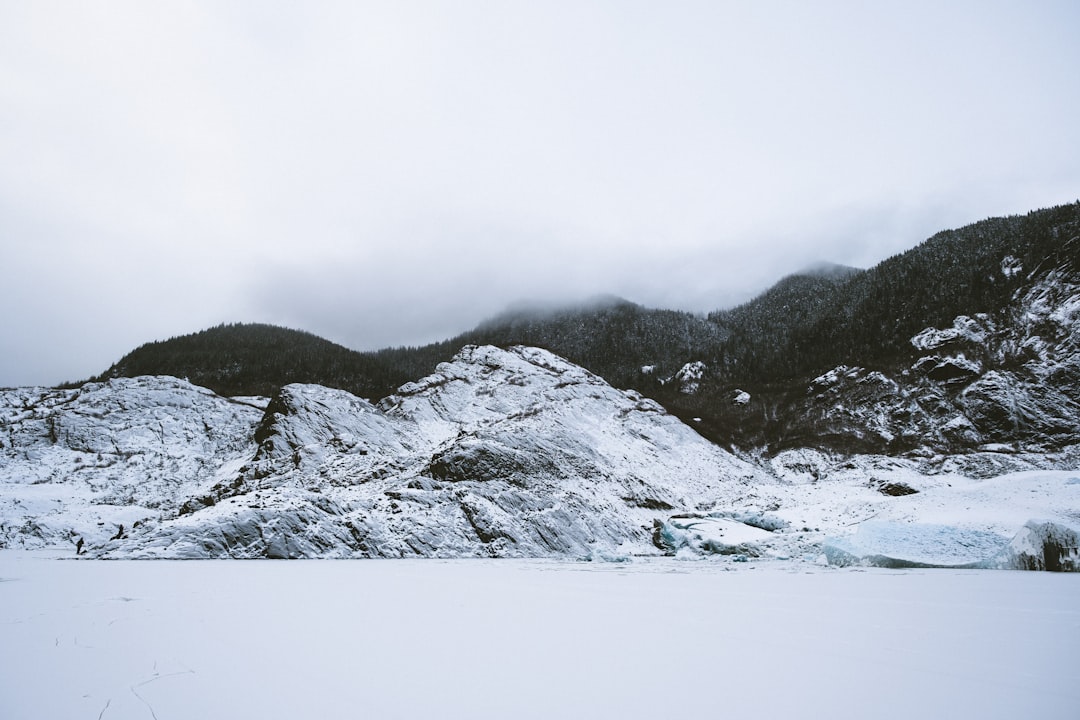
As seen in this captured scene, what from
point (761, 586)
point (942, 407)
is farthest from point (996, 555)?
point (942, 407)

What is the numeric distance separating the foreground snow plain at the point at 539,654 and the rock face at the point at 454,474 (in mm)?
16491

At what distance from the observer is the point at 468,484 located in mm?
33781

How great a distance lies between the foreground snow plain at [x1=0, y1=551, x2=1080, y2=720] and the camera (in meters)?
4.19

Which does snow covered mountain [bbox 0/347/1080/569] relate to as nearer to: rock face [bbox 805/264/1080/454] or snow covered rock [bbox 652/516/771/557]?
snow covered rock [bbox 652/516/771/557]

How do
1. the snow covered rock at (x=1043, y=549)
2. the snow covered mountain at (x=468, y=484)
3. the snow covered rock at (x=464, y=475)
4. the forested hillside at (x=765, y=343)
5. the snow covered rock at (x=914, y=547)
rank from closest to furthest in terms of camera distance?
the snow covered rock at (x=1043, y=549) < the snow covered rock at (x=914, y=547) < the snow covered mountain at (x=468, y=484) < the snow covered rock at (x=464, y=475) < the forested hillside at (x=765, y=343)

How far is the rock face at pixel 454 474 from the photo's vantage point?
27469 millimetres

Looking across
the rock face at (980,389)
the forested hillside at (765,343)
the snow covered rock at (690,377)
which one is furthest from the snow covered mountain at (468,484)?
the snow covered rock at (690,377)

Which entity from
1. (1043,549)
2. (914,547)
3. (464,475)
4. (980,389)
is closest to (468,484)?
(464,475)

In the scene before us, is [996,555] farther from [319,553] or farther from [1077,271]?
[1077,271]

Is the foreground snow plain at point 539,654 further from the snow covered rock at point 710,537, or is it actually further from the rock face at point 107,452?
the rock face at point 107,452

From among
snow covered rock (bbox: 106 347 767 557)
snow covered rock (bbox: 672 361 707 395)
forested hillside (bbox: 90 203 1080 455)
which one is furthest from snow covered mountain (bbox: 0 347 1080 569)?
snow covered rock (bbox: 672 361 707 395)

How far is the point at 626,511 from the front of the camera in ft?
126

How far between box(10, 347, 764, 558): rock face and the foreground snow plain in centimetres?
1649

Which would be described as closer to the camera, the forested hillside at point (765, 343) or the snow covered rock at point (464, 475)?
the snow covered rock at point (464, 475)
